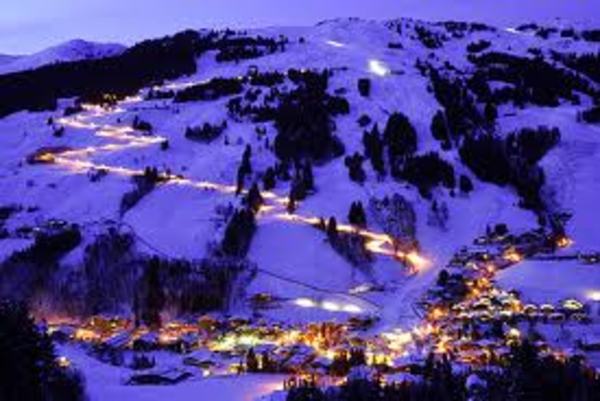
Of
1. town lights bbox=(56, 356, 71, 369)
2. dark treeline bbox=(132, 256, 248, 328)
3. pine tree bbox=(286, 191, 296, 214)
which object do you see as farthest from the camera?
pine tree bbox=(286, 191, 296, 214)

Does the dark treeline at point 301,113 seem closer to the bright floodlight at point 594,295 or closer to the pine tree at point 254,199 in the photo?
the pine tree at point 254,199

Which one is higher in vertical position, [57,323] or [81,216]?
[81,216]

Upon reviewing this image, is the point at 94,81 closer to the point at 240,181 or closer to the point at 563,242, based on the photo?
the point at 240,181

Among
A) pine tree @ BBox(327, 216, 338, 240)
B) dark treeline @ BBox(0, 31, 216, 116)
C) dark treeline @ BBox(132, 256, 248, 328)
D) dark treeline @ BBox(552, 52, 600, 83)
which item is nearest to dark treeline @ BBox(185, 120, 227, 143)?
dark treeline @ BBox(0, 31, 216, 116)

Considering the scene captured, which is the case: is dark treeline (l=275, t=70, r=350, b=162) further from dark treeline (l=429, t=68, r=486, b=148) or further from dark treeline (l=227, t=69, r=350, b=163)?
dark treeline (l=429, t=68, r=486, b=148)

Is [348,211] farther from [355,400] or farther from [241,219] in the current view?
[355,400]

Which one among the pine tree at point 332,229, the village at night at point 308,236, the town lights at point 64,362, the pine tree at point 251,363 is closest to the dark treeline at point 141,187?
the village at night at point 308,236

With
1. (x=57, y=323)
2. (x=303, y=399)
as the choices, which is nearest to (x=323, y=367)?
(x=303, y=399)
